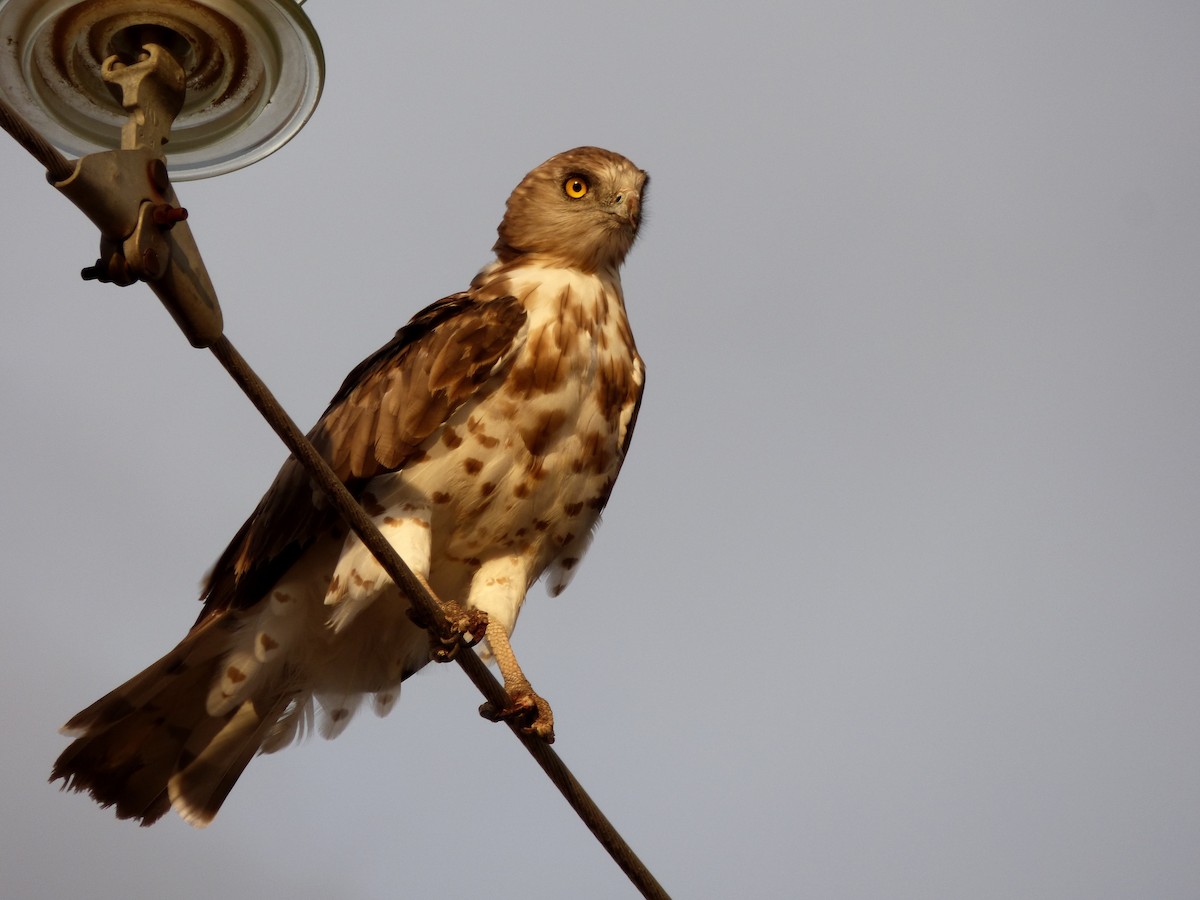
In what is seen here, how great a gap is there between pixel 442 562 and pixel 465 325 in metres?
0.90

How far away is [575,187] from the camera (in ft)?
22.2

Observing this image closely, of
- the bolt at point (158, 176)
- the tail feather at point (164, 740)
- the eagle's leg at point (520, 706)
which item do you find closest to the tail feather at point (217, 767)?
the tail feather at point (164, 740)

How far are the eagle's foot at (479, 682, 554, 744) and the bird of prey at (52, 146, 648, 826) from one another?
0.03 ft

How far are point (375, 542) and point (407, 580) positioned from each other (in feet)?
0.73

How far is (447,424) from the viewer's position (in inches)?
224

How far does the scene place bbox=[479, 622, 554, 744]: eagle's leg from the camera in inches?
209

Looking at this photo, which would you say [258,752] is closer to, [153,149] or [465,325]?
[465,325]

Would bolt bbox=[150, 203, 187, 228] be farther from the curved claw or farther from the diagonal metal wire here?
the curved claw

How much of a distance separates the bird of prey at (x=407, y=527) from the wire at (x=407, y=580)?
1.26 ft

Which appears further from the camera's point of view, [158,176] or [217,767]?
[217,767]

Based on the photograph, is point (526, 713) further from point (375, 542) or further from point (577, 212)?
point (577, 212)

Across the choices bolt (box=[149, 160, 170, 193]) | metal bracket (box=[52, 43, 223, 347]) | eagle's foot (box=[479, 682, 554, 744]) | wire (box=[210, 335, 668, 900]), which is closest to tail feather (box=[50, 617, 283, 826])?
eagle's foot (box=[479, 682, 554, 744])

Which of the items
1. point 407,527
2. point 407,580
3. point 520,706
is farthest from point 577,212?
point 407,580

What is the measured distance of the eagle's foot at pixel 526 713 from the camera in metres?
5.30
